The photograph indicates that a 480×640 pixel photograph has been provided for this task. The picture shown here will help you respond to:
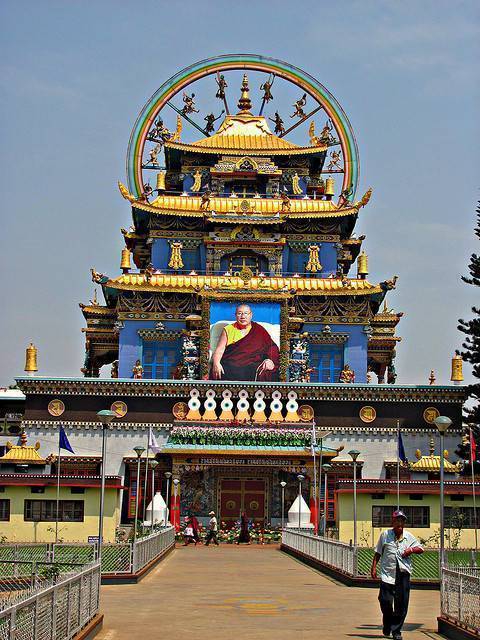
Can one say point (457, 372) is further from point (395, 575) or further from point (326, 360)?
point (395, 575)

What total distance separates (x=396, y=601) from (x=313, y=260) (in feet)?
172

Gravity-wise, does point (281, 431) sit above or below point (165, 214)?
below

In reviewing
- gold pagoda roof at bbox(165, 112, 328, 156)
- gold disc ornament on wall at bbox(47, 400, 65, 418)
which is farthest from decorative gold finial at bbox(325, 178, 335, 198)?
gold disc ornament on wall at bbox(47, 400, 65, 418)

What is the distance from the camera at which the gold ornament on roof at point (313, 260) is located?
228ft

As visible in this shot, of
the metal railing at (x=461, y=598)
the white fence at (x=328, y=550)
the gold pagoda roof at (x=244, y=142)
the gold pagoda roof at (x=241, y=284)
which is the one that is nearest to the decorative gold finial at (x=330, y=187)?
the gold pagoda roof at (x=244, y=142)

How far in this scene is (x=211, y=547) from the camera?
48.1m

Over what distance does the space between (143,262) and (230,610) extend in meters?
54.8

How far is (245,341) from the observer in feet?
209

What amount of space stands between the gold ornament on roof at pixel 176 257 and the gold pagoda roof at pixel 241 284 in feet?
3.78

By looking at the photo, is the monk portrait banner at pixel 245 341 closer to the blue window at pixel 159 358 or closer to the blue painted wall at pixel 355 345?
the blue window at pixel 159 358

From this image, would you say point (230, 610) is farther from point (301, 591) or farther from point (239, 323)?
point (239, 323)

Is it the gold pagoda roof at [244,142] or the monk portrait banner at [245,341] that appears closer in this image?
the monk portrait banner at [245,341]

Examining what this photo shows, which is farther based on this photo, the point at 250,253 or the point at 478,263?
the point at 250,253

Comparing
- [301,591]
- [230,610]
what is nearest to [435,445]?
[301,591]
